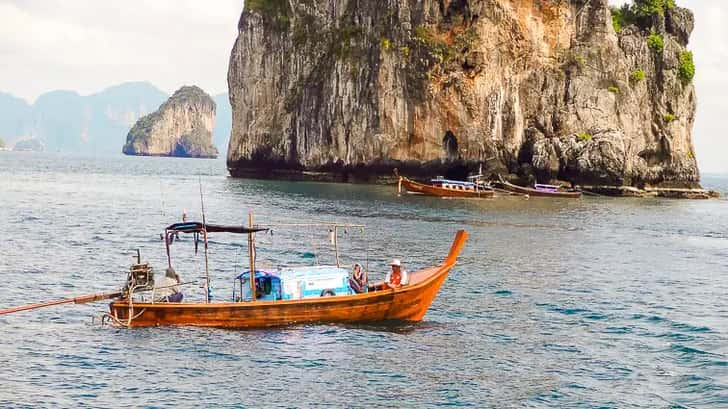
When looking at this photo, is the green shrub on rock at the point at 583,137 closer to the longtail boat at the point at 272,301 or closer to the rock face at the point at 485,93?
the rock face at the point at 485,93

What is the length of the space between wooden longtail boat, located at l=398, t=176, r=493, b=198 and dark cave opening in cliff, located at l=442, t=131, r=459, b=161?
33.4 ft

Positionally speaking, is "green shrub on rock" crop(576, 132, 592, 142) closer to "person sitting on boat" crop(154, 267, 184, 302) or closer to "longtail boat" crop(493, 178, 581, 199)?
"longtail boat" crop(493, 178, 581, 199)

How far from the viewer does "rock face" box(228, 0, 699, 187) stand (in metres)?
101

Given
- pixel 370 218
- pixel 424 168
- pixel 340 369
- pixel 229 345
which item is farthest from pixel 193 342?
pixel 424 168

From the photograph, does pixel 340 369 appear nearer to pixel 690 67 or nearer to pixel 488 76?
pixel 488 76

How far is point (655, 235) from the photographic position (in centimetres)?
6084

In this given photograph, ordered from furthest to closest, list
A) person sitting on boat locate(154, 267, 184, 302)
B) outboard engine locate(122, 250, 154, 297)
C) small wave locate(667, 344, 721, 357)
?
person sitting on boat locate(154, 267, 184, 302) → outboard engine locate(122, 250, 154, 297) → small wave locate(667, 344, 721, 357)

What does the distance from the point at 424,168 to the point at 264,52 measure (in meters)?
35.6

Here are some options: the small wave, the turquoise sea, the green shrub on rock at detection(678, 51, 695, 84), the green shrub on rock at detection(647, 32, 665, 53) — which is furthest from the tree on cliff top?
the small wave

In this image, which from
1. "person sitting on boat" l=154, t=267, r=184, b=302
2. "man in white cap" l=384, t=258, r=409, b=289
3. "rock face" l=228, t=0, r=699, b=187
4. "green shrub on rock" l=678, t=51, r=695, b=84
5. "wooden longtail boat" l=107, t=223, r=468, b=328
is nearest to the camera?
"wooden longtail boat" l=107, t=223, r=468, b=328

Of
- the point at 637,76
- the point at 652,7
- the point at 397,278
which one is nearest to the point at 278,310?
the point at 397,278

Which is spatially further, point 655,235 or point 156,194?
point 156,194

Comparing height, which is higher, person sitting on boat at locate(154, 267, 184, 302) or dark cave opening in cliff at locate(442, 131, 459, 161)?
dark cave opening in cliff at locate(442, 131, 459, 161)

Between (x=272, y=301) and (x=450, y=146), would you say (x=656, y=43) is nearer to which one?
(x=450, y=146)
